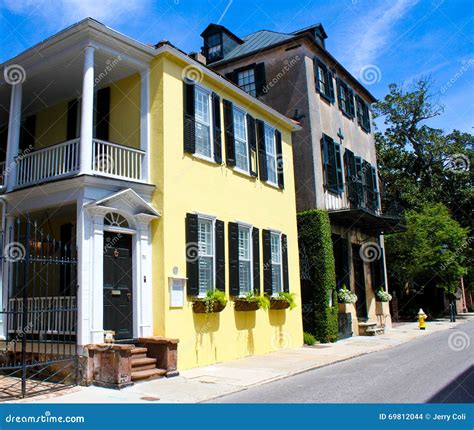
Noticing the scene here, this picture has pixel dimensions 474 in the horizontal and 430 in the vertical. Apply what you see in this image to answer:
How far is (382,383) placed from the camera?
9.15 metres

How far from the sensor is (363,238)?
21859 mm

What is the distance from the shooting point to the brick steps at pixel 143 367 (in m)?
9.77

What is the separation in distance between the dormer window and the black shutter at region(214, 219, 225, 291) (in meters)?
11.4

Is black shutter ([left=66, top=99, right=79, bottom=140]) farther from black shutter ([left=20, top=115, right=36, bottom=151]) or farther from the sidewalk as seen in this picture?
the sidewalk

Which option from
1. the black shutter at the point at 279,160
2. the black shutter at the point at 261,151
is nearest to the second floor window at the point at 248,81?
the black shutter at the point at 279,160

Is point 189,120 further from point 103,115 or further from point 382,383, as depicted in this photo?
point 382,383

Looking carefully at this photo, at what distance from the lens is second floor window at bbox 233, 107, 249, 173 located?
14.6 metres

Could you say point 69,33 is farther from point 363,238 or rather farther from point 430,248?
point 430,248

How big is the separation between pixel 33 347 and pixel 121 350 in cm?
275

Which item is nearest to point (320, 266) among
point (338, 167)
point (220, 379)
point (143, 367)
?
point (338, 167)

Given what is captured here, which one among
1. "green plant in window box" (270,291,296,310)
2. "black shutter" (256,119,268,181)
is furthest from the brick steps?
"black shutter" (256,119,268,181)

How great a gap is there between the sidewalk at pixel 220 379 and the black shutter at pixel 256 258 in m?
1.94

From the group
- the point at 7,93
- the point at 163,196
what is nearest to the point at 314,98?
the point at 163,196

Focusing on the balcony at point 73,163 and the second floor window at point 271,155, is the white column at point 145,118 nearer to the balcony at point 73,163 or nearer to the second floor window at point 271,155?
the balcony at point 73,163
